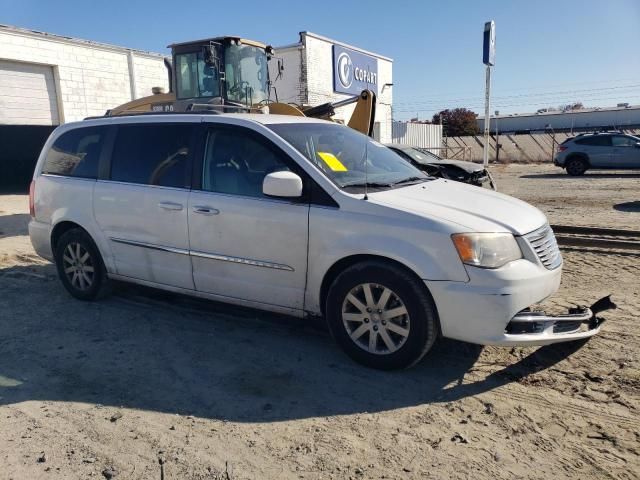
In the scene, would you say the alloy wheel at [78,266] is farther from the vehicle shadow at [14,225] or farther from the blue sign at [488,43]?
the blue sign at [488,43]

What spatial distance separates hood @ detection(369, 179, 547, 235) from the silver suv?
1762 cm

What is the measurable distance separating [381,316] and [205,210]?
5.61 feet

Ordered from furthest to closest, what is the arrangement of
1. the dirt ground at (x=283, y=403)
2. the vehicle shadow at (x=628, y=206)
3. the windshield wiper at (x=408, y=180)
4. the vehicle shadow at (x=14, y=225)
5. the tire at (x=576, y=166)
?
the tire at (x=576, y=166) < the vehicle shadow at (x=628, y=206) < the vehicle shadow at (x=14, y=225) < the windshield wiper at (x=408, y=180) < the dirt ground at (x=283, y=403)

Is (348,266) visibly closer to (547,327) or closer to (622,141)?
(547,327)

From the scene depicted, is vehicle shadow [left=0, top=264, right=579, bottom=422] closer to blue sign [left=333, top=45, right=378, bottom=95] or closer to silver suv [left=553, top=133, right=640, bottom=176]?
silver suv [left=553, top=133, right=640, bottom=176]

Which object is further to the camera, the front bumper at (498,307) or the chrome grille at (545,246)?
the chrome grille at (545,246)

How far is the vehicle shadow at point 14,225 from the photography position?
31.3 feet

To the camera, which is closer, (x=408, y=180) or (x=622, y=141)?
(x=408, y=180)

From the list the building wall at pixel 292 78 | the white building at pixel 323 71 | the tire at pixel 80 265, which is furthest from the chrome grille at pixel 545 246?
the building wall at pixel 292 78

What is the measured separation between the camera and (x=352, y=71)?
90.0 feet

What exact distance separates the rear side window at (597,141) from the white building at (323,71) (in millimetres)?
9342

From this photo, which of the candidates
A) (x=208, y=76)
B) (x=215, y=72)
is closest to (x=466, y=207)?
(x=215, y=72)

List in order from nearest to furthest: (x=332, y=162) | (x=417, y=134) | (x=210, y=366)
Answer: (x=210, y=366)
(x=332, y=162)
(x=417, y=134)

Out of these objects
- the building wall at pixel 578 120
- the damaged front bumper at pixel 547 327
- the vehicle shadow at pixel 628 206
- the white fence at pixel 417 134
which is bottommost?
the vehicle shadow at pixel 628 206
